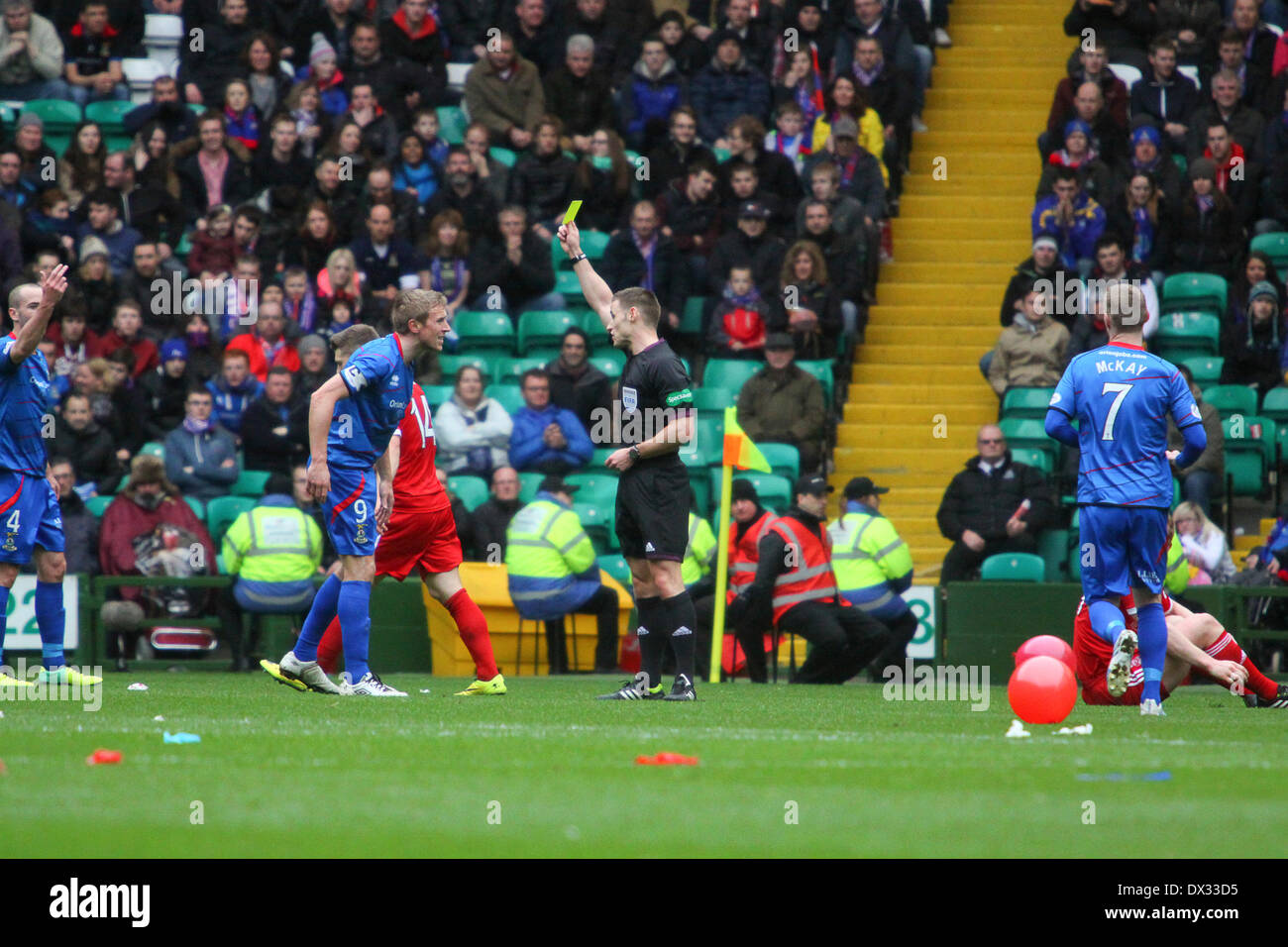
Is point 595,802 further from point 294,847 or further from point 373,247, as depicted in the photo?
point 373,247

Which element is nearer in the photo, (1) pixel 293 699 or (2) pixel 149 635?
(1) pixel 293 699

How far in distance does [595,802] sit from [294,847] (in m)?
1.15

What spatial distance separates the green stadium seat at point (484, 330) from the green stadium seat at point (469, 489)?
2.30 meters

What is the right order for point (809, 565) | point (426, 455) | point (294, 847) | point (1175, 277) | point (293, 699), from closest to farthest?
1. point (294, 847)
2. point (293, 699)
3. point (426, 455)
4. point (809, 565)
5. point (1175, 277)

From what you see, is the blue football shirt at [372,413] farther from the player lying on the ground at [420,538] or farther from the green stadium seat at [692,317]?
the green stadium seat at [692,317]

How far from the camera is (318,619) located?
11.0 meters

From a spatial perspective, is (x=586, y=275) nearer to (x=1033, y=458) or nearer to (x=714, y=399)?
(x=714, y=399)

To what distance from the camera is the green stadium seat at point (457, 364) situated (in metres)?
18.7

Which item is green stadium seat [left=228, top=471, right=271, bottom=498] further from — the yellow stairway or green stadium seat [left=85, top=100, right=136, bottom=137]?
green stadium seat [left=85, top=100, right=136, bottom=137]

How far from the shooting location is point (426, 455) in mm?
11422

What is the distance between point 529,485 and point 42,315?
24.7 ft

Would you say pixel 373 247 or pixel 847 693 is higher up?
pixel 373 247

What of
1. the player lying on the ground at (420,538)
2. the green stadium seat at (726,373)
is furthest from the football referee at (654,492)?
the green stadium seat at (726,373)

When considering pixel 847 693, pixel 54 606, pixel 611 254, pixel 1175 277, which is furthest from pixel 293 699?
pixel 1175 277
